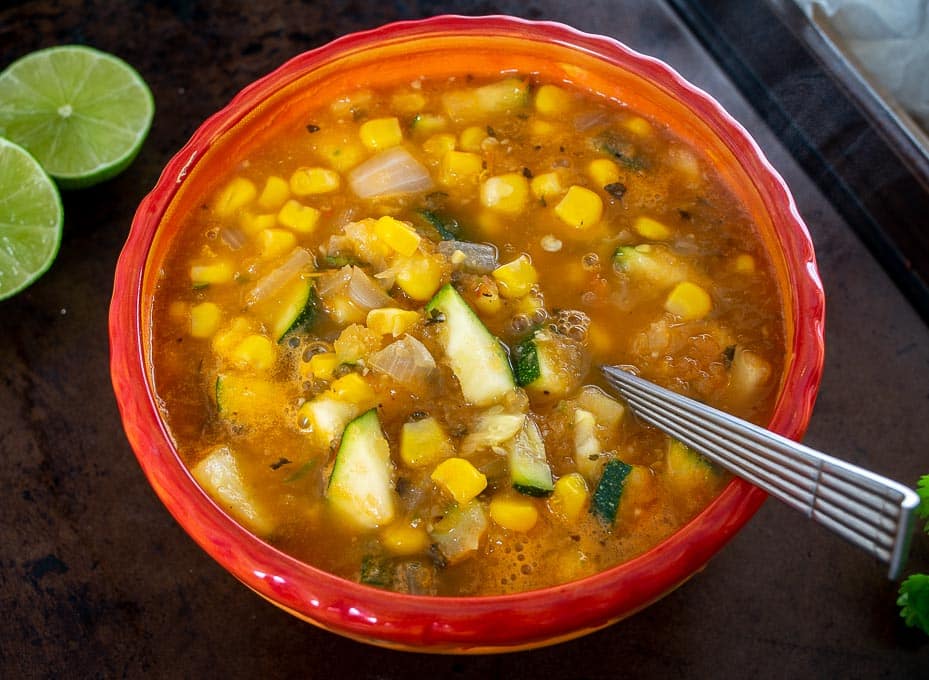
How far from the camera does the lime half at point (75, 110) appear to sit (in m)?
2.90

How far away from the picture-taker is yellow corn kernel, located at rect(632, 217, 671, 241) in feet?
7.92

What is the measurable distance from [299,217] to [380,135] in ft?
1.08

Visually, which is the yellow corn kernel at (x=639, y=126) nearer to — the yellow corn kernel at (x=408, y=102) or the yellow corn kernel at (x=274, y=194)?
the yellow corn kernel at (x=408, y=102)

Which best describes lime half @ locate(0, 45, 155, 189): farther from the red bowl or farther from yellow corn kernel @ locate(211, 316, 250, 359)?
yellow corn kernel @ locate(211, 316, 250, 359)

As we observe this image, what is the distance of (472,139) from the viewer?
8.45 ft

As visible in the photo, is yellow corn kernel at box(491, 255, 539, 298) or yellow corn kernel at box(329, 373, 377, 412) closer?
yellow corn kernel at box(329, 373, 377, 412)

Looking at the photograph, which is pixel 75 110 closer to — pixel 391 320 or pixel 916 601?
pixel 391 320

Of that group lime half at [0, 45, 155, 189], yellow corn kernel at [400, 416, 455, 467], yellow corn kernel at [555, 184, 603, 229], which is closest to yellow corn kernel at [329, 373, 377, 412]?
yellow corn kernel at [400, 416, 455, 467]

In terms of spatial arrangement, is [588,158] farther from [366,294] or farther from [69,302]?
[69,302]

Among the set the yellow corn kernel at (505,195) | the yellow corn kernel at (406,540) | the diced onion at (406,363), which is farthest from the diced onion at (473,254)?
the yellow corn kernel at (406,540)

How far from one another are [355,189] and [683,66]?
126cm

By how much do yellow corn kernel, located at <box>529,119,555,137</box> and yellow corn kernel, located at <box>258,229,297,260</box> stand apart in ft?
2.36

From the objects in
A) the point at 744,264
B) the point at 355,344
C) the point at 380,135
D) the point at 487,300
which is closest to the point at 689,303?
the point at 744,264

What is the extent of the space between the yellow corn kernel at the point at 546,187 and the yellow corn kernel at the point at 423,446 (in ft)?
2.38
